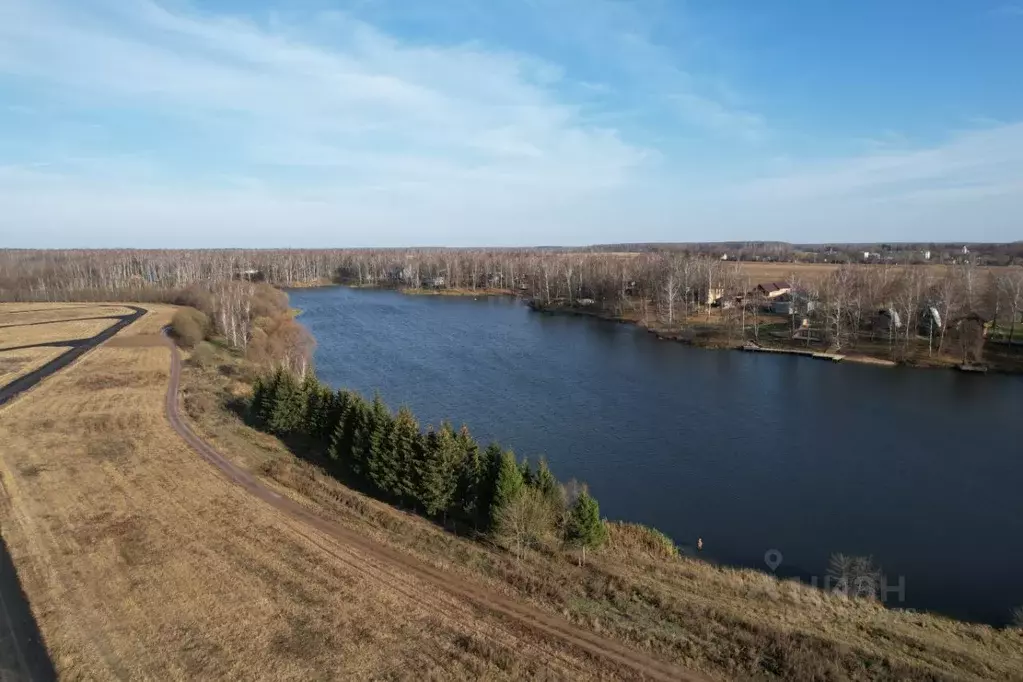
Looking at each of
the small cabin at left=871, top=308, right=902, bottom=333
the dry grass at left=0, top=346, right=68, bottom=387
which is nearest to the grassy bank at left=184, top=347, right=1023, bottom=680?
the dry grass at left=0, top=346, right=68, bottom=387

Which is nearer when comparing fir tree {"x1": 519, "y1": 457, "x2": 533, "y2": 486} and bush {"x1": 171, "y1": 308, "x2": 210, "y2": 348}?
fir tree {"x1": 519, "y1": 457, "x2": 533, "y2": 486}

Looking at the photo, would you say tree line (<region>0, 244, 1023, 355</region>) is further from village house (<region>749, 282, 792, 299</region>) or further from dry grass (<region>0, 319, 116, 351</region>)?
dry grass (<region>0, 319, 116, 351</region>)

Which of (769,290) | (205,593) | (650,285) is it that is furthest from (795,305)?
(205,593)

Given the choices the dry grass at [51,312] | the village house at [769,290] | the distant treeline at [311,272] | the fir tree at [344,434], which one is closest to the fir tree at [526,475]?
the fir tree at [344,434]

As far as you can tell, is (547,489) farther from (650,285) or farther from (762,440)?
(650,285)

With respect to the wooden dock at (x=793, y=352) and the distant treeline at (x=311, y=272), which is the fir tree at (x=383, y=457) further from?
the distant treeline at (x=311, y=272)

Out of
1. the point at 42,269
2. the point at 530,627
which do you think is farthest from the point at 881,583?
the point at 42,269

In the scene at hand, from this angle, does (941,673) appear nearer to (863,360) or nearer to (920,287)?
(863,360)
